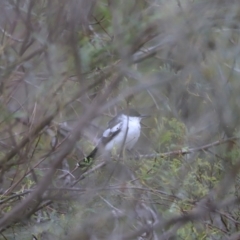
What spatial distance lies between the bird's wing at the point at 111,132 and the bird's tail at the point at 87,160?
4.50 feet

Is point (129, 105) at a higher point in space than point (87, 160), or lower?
higher

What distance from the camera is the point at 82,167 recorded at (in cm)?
491

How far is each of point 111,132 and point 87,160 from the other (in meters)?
2.17

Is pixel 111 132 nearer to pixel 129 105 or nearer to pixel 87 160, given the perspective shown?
pixel 87 160

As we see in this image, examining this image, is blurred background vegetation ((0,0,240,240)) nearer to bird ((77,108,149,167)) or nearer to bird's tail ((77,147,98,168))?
bird's tail ((77,147,98,168))

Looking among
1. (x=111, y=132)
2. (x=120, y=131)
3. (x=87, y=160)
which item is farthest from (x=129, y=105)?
(x=120, y=131)

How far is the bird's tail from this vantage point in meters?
4.76

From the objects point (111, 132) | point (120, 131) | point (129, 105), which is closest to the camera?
point (129, 105)

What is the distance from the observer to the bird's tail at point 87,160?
15.6 ft

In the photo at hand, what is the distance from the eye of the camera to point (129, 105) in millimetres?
3947

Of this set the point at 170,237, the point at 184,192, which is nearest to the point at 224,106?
the point at 184,192

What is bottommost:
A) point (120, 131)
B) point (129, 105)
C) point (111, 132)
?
point (120, 131)

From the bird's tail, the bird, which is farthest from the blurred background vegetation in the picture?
the bird

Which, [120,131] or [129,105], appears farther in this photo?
[120,131]
